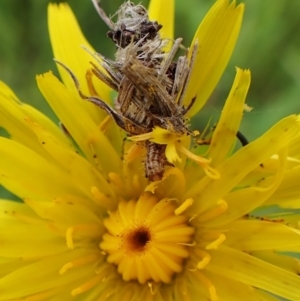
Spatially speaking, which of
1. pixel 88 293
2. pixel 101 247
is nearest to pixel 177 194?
pixel 101 247

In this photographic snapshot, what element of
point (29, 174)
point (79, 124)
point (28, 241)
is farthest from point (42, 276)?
point (79, 124)

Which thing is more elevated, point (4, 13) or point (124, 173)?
point (4, 13)

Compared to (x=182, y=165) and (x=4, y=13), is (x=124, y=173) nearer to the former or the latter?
(x=182, y=165)

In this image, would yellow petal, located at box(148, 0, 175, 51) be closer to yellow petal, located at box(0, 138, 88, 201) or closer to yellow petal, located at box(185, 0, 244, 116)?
yellow petal, located at box(185, 0, 244, 116)

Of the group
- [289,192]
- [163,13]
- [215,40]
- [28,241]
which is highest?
[163,13]

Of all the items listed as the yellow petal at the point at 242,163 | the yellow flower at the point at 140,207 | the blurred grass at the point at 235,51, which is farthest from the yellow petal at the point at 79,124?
the blurred grass at the point at 235,51

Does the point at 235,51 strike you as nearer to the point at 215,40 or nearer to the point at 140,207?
the point at 215,40
